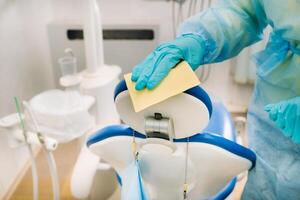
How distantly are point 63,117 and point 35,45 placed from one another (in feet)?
2.55

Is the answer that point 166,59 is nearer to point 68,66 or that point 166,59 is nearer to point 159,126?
point 159,126

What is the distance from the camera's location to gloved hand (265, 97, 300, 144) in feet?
1.88

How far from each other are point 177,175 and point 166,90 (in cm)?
21

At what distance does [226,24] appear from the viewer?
79 centimetres

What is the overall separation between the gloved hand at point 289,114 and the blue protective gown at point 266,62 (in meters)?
0.13

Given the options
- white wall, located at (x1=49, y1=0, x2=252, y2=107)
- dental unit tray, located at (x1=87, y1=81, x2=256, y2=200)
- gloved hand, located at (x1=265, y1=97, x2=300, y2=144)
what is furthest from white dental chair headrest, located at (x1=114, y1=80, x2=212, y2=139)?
white wall, located at (x1=49, y1=0, x2=252, y2=107)

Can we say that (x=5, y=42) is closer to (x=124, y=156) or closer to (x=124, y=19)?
(x=124, y=19)

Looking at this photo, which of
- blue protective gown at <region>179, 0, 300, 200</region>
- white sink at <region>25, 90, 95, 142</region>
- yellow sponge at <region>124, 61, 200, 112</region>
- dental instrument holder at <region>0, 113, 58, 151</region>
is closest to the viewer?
yellow sponge at <region>124, 61, 200, 112</region>

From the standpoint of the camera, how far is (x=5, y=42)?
4.78 ft

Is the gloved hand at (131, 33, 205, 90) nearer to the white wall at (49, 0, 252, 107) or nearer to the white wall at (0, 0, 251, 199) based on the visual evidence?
the white wall at (0, 0, 251, 199)

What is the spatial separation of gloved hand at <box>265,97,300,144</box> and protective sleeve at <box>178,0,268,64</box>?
260 millimetres

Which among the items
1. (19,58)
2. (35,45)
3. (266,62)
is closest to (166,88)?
(266,62)

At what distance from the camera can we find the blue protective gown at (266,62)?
69 centimetres

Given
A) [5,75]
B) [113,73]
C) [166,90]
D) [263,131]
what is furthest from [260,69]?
[5,75]
